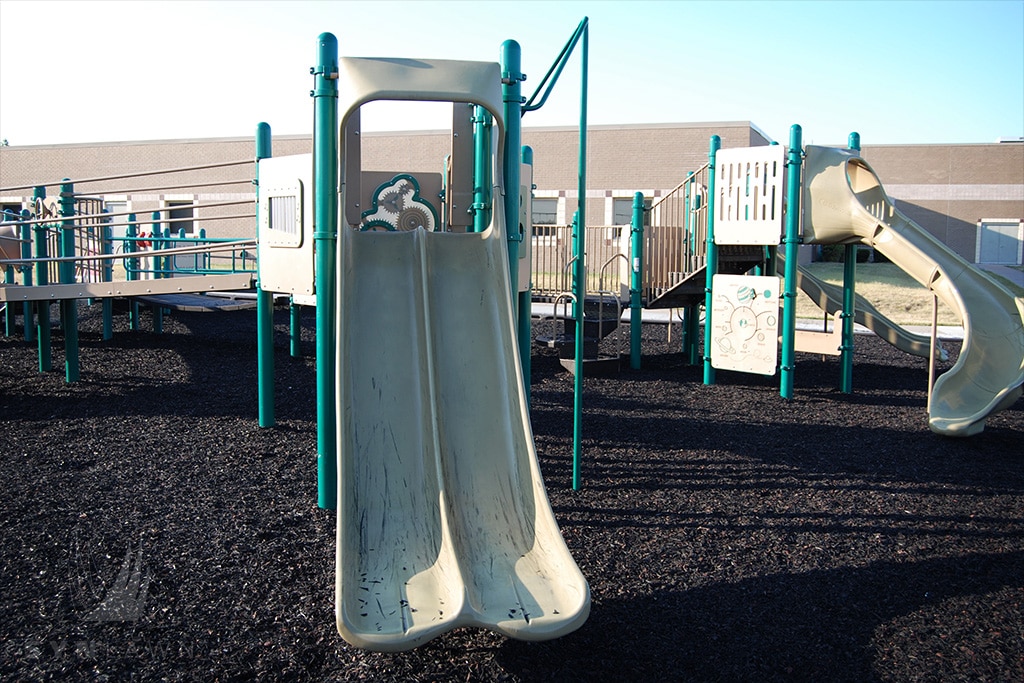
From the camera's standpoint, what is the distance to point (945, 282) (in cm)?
836

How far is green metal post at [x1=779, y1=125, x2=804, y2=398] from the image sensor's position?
30.0ft

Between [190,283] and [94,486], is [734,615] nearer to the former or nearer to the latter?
[94,486]

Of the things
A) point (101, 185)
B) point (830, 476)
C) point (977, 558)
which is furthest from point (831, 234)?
point (101, 185)

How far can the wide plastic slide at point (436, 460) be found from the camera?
326 centimetres

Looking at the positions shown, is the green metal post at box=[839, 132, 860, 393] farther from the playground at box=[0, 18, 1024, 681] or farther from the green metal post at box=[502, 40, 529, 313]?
the green metal post at box=[502, 40, 529, 313]

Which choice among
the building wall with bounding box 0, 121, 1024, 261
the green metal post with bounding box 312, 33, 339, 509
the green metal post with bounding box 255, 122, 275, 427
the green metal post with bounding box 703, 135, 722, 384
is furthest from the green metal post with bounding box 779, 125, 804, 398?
the building wall with bounding box 0, 121, 1024, 261

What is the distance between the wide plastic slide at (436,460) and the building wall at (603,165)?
73.8ft

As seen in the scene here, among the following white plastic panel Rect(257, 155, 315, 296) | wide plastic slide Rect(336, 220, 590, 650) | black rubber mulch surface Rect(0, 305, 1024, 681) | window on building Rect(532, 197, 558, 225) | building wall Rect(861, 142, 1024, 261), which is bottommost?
black rubber mulch surface Rect(0, 305, 1024, 681)

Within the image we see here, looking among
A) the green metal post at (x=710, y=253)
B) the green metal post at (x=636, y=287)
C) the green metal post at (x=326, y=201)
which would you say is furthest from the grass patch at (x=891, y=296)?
the green metal post at (x=326, y=201)

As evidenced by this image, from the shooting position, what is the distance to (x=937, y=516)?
523 centimetres

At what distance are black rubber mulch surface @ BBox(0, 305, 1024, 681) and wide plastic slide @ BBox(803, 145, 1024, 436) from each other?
39 cm

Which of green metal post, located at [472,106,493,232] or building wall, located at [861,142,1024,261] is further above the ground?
building wall, located at [861,142,1024,261]

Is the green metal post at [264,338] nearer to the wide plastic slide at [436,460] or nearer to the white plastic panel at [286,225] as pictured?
the white plastic panel at [286,225]

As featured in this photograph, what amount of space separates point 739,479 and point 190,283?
207 inches
